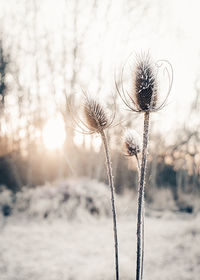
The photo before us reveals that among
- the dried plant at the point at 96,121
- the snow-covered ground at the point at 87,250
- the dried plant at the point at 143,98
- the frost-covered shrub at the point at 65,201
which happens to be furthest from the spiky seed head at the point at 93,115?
the frost-covered shrub at the point at 65,201

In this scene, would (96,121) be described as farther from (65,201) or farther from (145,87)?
(65,201)

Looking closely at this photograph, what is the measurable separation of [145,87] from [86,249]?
18.3ft

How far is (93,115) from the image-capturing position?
115 inches

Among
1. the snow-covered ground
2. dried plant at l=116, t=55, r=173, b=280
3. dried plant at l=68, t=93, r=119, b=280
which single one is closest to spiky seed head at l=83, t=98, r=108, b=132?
dried plant at l=68, t=93, r=119, b=280

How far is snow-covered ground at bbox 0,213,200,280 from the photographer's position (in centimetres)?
526

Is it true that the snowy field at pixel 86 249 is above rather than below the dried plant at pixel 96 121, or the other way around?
below

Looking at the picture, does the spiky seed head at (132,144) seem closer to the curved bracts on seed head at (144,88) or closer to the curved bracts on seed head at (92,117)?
the curved bracts on seed head at (92,117)

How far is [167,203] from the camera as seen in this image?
15.0 meters

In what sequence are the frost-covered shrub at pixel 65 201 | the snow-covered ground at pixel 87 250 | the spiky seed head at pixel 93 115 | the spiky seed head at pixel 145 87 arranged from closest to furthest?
the spiky seed head at pixel 145 87, the spiky seed head at pixel 93 115, the snow-covered ground at pixel 87 250, the frost-covered shrub at pixel 65 201

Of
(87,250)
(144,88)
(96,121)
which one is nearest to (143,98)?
(144,88)

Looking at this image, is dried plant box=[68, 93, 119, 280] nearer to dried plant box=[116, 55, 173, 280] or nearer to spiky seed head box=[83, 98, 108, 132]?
spiky seed head box=[83, 98, 108, 132]

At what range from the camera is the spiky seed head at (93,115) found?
→ 2928 mm

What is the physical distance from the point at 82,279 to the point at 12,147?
49.0ft

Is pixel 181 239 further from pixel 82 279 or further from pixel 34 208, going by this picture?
pixel 34 208
